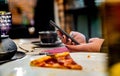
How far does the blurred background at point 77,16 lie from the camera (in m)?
0.24

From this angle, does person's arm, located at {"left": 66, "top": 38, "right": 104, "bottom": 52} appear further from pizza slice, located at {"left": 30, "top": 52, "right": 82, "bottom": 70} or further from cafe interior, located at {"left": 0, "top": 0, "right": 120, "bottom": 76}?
pizza slice, located at {"left": 30, "top": 52, "right": 82, "bottom": 70}

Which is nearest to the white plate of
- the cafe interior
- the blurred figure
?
the cafe interior

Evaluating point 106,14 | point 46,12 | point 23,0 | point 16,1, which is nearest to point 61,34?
point 106,14

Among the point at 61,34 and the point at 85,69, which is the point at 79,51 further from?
the point at 85,69

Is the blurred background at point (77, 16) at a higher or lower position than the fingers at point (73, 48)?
higher

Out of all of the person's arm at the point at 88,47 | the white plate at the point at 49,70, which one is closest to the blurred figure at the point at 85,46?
the person's arm at the point at 88,47

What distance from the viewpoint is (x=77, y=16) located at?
1.21 meters

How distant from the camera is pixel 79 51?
87 cm

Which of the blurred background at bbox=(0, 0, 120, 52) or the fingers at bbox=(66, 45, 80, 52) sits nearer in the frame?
the blurred background at bbox=(0, 0, 120, 52)

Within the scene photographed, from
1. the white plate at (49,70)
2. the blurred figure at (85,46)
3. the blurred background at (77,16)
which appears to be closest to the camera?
the blurred background at (77,16)

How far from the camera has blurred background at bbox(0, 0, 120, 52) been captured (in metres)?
0.24

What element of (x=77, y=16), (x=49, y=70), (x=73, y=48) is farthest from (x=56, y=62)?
(x=77, y=16)

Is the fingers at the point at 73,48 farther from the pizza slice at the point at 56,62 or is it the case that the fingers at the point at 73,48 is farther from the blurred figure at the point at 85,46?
the pizza slice at the point at 56,62

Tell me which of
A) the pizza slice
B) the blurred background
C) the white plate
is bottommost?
the white plate
